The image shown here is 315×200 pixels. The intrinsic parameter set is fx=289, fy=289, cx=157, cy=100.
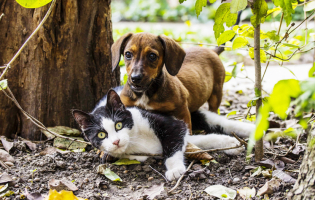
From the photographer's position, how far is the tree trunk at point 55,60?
2.84 metres

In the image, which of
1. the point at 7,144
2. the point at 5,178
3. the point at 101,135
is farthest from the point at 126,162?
the point at 7,144

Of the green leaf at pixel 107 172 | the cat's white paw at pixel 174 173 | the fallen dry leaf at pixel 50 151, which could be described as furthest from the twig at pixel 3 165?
the cat's white paw at pixel 174 173

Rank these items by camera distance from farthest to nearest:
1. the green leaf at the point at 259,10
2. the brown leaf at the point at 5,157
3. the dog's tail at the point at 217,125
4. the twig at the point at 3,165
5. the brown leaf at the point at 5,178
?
the dog's tail at the point at 217,125, the brown leaf at the point at 5,157, the twig at the point at 3,165, the brown leaf at the point at 5,178, the green leaf at the point at 259,10

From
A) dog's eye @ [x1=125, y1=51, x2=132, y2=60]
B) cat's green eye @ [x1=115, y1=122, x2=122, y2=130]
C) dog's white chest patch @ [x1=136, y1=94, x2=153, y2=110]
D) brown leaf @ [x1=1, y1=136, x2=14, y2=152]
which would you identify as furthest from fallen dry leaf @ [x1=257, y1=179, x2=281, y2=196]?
brown leaf @ [x1=1, y1=136, x2=14, y2=152]

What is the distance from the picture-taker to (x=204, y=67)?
11.9ft

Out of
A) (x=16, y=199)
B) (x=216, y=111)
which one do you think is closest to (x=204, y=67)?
(x=216, y=111)

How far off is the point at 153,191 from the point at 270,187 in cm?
80

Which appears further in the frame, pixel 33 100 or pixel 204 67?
pixel 204 67

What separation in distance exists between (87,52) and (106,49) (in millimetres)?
215

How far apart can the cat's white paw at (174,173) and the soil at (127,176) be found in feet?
0.16

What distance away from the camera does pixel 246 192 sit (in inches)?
76.3

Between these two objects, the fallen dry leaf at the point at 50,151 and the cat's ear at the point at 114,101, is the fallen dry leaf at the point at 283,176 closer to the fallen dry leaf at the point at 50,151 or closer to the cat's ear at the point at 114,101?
the cat's ear at the point at 114,101

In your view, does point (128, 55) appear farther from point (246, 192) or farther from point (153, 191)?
point (246, 192)

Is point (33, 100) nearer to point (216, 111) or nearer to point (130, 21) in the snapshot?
point (216, 111)
